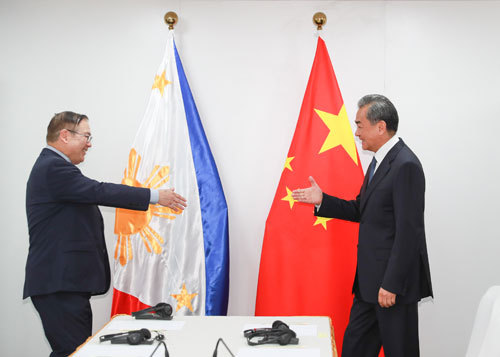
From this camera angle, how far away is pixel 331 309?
301 centimetres

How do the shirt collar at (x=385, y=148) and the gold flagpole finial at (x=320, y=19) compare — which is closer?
the shirt collar at (x=385, y=148)

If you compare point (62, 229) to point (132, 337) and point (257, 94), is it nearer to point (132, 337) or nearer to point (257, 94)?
point (132, 337)

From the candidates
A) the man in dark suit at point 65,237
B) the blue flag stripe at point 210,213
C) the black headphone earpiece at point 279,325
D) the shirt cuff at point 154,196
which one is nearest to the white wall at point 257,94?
the blue flag stripe at point 210,213

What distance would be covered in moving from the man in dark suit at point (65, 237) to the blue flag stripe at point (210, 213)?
59 cm

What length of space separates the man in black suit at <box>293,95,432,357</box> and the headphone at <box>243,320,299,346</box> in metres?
0.65

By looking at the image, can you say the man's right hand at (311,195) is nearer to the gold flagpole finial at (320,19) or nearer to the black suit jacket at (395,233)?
the black suit jacket at (395,233)

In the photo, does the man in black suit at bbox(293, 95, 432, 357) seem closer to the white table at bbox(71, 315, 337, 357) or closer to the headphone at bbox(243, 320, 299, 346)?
the white table at bbox(71, 315, 337, 357)

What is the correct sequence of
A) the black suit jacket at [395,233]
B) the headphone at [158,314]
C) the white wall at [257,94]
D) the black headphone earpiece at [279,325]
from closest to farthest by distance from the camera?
the black headphone earpiece at [279,325] < the headphone at [158,314] < the black suit jacket at [395,233] < the white wall at [257,94]

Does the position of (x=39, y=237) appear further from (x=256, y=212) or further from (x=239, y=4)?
(x=239, y=4)

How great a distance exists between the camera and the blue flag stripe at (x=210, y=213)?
3059mm

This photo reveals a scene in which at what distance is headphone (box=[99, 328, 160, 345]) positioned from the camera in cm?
177

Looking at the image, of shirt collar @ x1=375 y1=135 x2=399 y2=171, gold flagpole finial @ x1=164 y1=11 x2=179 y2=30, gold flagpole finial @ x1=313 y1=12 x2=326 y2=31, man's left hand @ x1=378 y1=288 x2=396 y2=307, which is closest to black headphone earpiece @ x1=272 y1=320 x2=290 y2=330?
man's left hand @ x1=378 y1=288 x2=396 y2=307

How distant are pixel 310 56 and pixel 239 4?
2.00 feet

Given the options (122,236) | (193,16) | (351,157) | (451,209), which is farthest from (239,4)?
(451,209)
